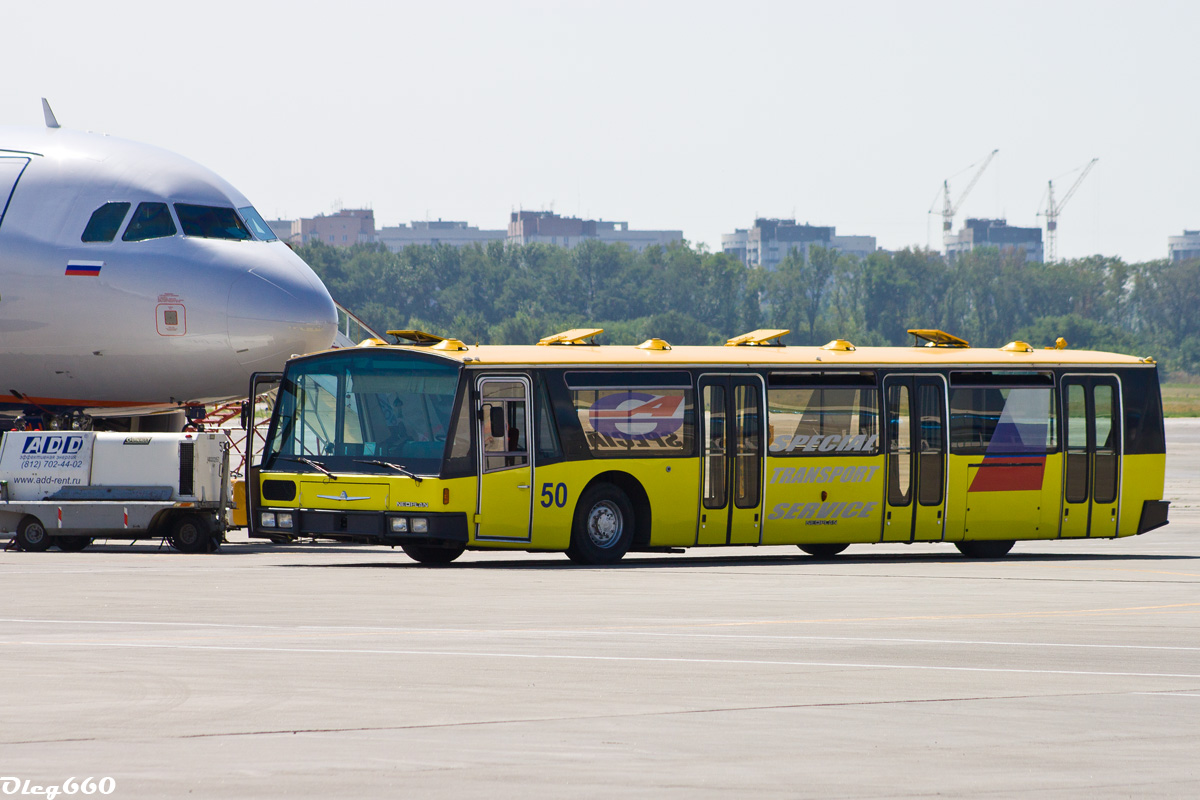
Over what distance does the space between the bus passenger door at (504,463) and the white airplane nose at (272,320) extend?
4112mm

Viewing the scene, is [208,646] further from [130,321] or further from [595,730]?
[130,321]

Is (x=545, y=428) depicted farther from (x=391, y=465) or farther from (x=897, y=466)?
(x=897, y=466)

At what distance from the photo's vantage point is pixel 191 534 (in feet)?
79.9

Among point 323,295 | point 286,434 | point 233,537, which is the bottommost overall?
point 233,537

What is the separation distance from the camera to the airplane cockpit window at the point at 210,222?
25094 millimetres

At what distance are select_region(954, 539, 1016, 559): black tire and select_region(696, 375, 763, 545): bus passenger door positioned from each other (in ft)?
13.4

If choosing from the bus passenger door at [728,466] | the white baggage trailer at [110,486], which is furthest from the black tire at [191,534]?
the bus passenger door at [728,466]

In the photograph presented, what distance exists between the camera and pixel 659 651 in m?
12.7

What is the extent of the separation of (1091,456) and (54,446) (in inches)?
569

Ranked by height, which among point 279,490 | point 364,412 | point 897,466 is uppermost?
point 364,412

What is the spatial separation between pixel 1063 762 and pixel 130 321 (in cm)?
1814

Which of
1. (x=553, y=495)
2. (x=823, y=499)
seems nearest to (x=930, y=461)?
(x=823, y=499)

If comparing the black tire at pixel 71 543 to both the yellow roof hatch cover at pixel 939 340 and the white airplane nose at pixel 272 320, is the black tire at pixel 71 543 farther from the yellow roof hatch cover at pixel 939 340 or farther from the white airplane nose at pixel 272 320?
A: the yellow roof hatch cover at pixel 939 340

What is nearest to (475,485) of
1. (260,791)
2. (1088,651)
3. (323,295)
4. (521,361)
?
(521,361)
